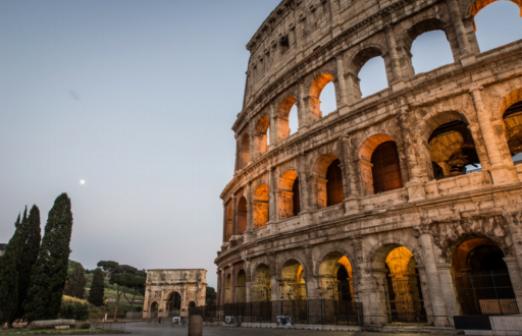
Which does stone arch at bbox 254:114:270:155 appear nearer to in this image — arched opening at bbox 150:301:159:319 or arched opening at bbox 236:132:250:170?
arched opening at bbox 236:132:250:170

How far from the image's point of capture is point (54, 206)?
68.2ft

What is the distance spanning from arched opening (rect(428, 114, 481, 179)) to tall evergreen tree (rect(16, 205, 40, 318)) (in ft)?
72.8

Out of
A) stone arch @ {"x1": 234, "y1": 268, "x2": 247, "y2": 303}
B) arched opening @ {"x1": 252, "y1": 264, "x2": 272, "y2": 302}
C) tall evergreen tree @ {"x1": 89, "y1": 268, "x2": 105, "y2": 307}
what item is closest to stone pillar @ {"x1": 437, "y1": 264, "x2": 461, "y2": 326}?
arched opening @ {"x1": 252, "y1": 264, "x2": 272, "y2": 302}

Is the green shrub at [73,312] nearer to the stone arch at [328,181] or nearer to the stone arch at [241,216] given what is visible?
the stone arch at [241,216]

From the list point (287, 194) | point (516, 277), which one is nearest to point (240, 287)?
point (287, 194)

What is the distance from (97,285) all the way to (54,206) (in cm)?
2770

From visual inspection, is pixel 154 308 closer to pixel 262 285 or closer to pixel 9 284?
pixel 9 284

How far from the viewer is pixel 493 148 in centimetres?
1091

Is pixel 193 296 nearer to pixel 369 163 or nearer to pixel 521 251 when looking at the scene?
pixel 369 163

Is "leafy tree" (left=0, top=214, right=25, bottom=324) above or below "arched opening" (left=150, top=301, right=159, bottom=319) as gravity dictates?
above

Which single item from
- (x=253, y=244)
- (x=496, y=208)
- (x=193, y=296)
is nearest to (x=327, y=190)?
(x=253, y=244)

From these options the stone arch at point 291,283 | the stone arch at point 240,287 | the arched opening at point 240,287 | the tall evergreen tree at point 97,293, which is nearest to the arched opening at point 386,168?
the stone arch at point 291,283

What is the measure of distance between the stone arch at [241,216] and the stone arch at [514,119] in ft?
45.7

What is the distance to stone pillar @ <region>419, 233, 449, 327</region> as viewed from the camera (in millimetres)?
10281
